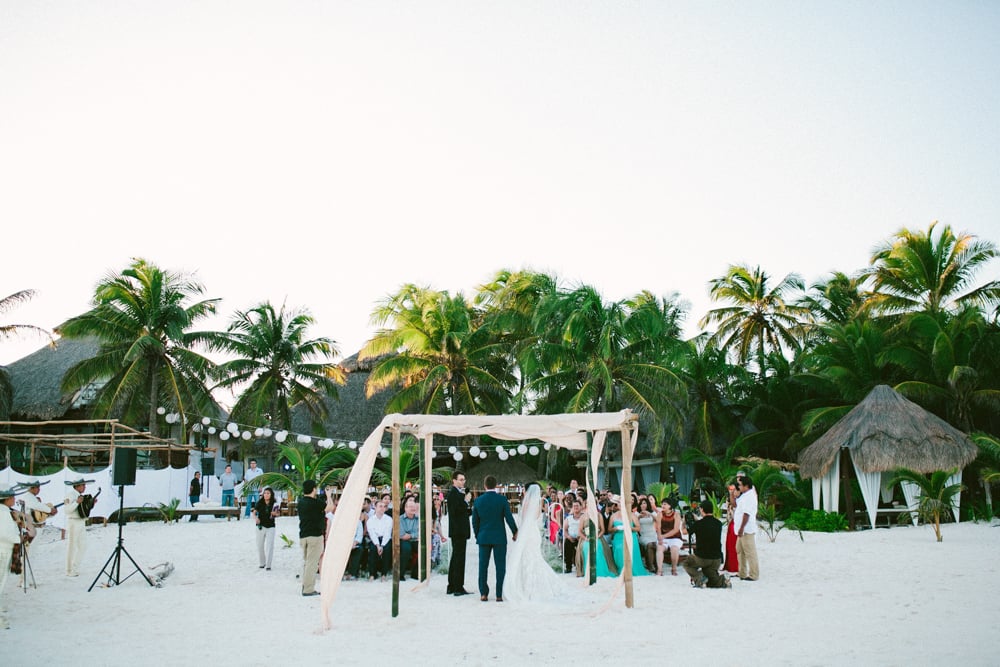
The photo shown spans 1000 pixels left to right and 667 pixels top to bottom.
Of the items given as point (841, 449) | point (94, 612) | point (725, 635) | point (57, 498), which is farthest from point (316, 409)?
point (725, 635)

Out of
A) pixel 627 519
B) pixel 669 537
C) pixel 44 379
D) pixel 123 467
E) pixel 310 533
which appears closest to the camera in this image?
pixel 627 519

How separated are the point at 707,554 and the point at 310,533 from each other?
16.7 ft

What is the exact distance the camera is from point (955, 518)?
18.6m

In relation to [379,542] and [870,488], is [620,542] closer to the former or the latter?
[379,542]

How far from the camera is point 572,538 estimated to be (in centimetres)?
1173

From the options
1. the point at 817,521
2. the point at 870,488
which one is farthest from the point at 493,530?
the point at 870,488

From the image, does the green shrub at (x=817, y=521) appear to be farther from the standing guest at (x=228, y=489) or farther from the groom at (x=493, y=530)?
the standing guest at (x=228, y=489)

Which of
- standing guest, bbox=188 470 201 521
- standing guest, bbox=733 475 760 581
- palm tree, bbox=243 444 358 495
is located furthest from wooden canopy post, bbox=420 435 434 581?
standing guest, bbox=188 470 201 521

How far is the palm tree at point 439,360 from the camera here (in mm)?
27016

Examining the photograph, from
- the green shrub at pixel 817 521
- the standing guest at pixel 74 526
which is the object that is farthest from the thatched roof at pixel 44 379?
the green shrub at pixel 817 521

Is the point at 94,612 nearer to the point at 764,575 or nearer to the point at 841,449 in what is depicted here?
the point at 764,575

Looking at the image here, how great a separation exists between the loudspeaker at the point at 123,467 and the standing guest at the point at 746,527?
8095mm

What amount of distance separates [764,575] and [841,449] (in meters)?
9.42

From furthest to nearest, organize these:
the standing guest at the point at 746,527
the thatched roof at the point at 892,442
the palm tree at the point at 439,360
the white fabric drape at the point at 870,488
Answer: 1. the palm tree at the point at 439,360
2. the white fabric drape at the point at 870,488
3. the thatched roof at the point at 892,442
4. the standing guest at the point at 746,527
